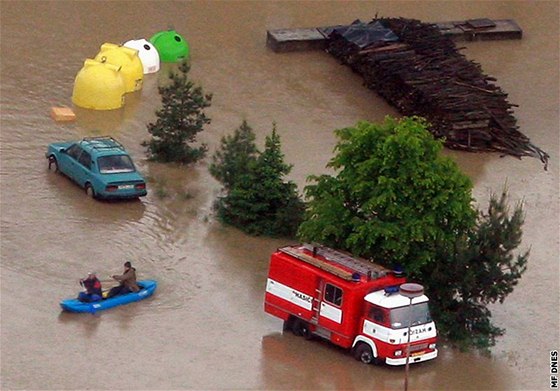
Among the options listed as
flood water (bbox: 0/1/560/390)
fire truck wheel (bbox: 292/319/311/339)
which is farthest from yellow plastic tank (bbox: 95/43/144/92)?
fire truck wheel (bbox: 292/319/311/339)

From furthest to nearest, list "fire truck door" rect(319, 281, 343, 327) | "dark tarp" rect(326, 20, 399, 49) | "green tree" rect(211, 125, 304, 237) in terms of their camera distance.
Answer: "dark tarp" rect(326, 20, 399, 49) < "green tree" rect(211, 125, 304, 237) < "fire truck door" rect(319, 281, 343, 327)

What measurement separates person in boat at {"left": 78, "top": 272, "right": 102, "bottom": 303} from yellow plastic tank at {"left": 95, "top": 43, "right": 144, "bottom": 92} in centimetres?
1340

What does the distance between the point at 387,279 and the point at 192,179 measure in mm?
9096

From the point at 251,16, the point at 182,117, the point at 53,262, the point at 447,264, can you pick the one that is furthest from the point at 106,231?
the point at 251,16

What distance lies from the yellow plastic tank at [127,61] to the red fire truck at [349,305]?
13839mm

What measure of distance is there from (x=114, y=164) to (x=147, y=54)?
9.61 m

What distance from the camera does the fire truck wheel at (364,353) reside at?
2661cm

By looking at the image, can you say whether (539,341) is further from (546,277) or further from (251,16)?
(251,16)

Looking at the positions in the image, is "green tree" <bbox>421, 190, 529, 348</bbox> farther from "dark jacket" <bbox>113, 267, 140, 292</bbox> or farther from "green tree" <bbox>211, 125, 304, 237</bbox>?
"dark jacket" <bbox>113, 267, 140, 292</bbox>

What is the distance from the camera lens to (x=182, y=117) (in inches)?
1416

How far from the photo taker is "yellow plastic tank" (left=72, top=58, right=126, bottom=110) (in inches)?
1538

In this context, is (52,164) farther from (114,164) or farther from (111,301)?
(111,301)

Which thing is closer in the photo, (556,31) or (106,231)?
(106,231)

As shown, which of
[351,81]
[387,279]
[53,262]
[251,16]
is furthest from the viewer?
[251,16]
